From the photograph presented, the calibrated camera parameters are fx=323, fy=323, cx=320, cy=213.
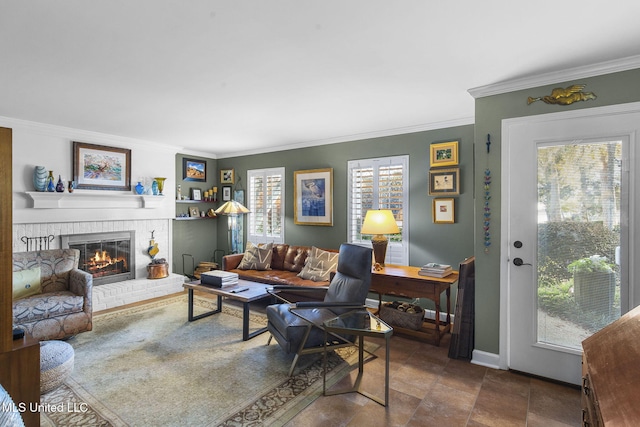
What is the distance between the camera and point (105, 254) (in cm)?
504

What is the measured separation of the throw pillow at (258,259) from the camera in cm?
507

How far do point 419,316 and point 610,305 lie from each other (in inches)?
63.7

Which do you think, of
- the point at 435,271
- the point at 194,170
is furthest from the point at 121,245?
the point at 435,271

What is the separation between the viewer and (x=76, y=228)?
183 inches

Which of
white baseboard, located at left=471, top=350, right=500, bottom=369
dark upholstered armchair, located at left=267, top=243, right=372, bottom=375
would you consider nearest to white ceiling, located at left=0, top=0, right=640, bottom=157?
dark upholstered armchair, located at left=267, top=243, right=372, bottom=375

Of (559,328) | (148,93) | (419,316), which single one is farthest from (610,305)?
(148,93)

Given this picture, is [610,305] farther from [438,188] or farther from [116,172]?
[116,172]

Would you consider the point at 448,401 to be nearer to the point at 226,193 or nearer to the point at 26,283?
the point at 26,283

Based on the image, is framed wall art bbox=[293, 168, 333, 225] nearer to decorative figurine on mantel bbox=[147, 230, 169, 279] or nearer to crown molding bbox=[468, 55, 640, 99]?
decorative figurine on mantel bbox=[147, 230, 169, 279]

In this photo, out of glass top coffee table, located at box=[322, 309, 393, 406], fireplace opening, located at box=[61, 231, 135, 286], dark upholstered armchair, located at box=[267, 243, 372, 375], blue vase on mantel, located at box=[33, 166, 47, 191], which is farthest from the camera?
fireplace opening, located at box=[61, 231, 135, 286]

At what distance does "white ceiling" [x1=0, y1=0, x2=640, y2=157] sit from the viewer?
1.80 m

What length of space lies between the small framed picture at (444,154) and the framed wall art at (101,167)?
4633 mm

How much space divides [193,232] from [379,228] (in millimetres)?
4004

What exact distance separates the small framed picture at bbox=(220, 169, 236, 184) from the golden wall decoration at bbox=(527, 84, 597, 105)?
5174 millimetres
